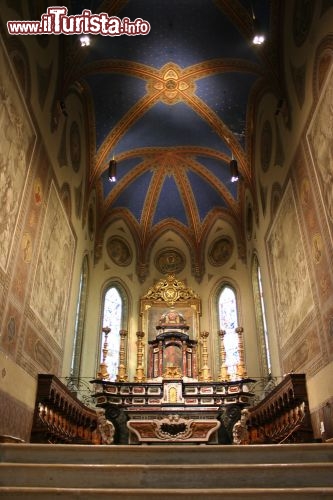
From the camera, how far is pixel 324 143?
1101 centimetres

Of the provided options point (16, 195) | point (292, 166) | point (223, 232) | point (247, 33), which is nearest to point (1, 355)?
point (16, 195)

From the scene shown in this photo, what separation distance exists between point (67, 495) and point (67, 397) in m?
9.53

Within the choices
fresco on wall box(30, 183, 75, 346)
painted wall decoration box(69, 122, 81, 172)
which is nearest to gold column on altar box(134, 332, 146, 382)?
fresco on wall box(30, 183, 75, 346)

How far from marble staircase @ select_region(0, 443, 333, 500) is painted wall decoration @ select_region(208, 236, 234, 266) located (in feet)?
54.9

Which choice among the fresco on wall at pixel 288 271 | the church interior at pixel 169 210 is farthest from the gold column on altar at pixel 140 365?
the fresco on wall at pixel 288 271

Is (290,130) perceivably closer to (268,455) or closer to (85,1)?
(85,1)

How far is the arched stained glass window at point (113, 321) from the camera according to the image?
65.0 ft

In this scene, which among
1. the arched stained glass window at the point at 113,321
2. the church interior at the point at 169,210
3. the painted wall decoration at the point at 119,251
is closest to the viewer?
the church interior at the point at 169,210

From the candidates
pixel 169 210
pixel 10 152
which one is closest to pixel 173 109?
pixel 169 210

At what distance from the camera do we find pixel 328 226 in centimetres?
1073

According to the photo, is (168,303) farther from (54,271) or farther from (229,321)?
(54,271)

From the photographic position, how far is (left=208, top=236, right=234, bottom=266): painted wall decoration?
22.3 metres

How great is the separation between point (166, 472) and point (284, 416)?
29.6 ft

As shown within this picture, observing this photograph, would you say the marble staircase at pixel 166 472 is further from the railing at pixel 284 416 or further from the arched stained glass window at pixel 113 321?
the arched stained glass window at pixel 113 321
